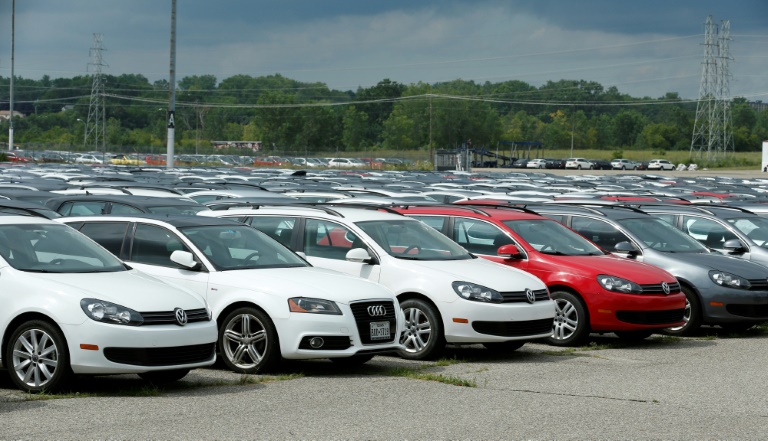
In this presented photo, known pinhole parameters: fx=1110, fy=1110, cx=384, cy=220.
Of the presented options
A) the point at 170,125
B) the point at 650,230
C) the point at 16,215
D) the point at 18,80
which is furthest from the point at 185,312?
the point at 18,80

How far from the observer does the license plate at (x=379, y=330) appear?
1035cm

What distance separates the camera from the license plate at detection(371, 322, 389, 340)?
1035 centimetres

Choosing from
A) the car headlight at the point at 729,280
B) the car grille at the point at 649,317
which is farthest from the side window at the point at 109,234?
the car headlight at the point at 729,280

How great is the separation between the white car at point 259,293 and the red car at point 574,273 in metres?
3.12

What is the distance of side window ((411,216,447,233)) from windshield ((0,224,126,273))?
5.15m

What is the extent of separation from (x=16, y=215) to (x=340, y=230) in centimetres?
361

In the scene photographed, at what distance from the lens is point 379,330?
1042cm

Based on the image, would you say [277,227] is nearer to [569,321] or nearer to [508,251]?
[508,251]

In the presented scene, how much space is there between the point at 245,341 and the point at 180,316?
1326mm

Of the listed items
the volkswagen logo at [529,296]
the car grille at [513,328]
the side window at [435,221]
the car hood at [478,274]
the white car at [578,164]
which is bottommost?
the white car at [578,164]

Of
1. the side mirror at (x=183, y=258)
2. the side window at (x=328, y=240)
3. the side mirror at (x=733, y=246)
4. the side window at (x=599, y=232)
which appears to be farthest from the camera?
the side mirror at (x=733, y=246)

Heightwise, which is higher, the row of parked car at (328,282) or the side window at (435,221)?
the side window at (435,221)

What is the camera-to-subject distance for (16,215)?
1002 centimetres

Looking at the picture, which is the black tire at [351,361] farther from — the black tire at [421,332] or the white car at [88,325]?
the white car at [88,325]
